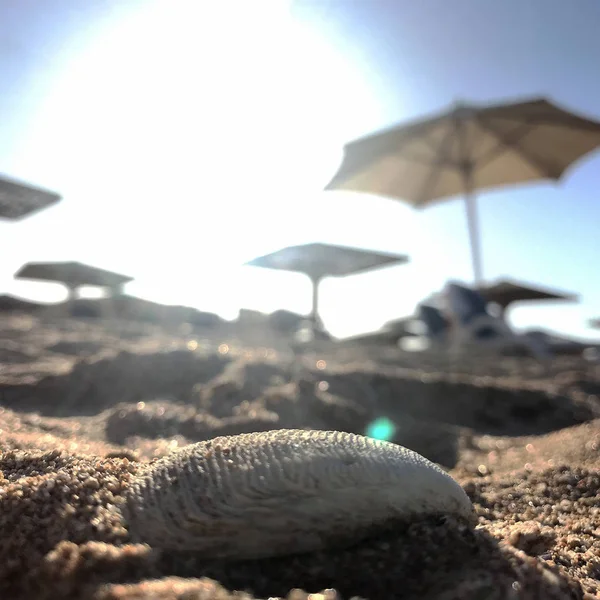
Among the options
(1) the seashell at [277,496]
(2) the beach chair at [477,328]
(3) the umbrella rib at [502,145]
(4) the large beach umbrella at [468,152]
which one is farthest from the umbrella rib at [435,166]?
(1) the seashell at [277,496]

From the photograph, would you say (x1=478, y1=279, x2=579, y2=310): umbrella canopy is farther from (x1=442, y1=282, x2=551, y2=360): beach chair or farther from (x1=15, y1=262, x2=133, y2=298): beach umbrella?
(x1=15, y1=262, x2=133, y2=298): beach umbrella

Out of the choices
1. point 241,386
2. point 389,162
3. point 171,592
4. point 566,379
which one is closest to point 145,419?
point 241,386

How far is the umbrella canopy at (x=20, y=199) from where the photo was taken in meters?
4.12

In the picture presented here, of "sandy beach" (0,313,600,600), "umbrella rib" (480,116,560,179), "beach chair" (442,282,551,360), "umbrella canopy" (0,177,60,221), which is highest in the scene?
"umbrella rib" (480,116,560,179)

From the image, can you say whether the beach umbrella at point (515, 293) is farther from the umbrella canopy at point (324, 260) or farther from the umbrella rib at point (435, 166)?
the umbrella canopy at point (324, 260)

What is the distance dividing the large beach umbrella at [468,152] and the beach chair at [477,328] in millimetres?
2271

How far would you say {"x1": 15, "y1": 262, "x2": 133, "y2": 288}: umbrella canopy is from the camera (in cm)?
1022

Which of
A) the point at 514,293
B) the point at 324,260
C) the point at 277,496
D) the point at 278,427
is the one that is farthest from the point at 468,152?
the point at 277,496

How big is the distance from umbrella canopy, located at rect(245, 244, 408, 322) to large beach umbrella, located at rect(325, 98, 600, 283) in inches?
108

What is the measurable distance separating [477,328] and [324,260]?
3920 millimetres

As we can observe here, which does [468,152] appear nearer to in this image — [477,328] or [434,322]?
[434,322]

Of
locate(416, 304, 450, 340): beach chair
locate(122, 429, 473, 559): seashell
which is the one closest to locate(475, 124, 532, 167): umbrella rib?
locate(416, 304, 450, 340): beach chair

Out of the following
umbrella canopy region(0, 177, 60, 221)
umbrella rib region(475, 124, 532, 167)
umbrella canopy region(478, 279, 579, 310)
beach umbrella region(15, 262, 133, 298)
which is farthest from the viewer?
umbrella canopy region(478, 279, 579, 310)

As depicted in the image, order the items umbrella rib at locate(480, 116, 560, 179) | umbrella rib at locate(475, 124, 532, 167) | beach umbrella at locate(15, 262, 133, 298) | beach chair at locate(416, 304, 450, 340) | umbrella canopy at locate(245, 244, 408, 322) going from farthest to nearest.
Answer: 1. beach umbrella at locate(15, 262, 133, 298)
2. beach chair at locate(416, 304, 450, 340)
3. umbrella rib at locate(480, 116, 560, 179)
4. umbrella rib at locate(475, 124, 532, 167)
5. umbrella canopy at locate(245, 244, 408, 322)
